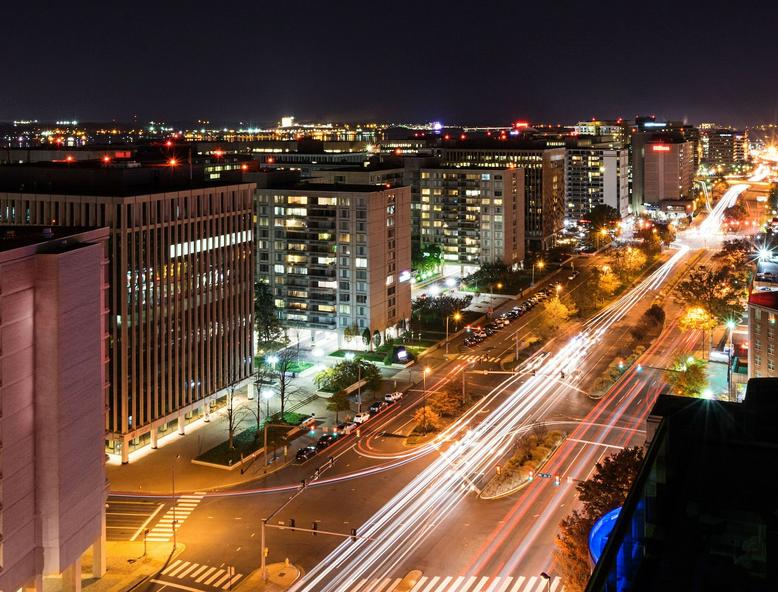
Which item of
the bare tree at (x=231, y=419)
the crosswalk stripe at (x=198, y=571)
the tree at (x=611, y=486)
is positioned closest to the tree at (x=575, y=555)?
the tree at (x=611, y=486)

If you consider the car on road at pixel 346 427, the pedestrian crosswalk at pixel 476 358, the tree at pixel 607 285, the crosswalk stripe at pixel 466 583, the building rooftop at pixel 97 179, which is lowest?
the crosswalk stripe at pixel 466 583

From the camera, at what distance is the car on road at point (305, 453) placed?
5416 centimetres

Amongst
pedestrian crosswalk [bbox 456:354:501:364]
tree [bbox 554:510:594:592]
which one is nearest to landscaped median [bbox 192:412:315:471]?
pedestrian crosswalk [bbox 456:354:501:364]

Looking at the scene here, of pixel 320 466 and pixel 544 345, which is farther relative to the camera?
pixel 544 345

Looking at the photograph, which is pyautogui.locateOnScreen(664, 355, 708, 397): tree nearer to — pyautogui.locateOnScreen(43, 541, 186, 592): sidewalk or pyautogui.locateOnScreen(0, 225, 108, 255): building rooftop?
pyautogui.locateOnScreen(43, 541, 186, 592): sidewalk

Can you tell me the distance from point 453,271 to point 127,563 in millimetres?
85922

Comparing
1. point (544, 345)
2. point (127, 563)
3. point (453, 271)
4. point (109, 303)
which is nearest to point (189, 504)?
point (127, 563)

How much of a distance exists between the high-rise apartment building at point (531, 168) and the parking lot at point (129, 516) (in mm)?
99378

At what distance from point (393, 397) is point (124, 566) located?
28.7 meters

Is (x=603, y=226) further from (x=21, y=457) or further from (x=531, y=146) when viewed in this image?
(x=21, y=457)

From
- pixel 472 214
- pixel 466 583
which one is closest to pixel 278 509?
pixel 466 583

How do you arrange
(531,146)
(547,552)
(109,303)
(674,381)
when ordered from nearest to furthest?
(547,552), (109,303), (674,381), (531,146)

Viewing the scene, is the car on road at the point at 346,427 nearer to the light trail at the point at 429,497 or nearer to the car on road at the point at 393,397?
the car on road at the point at 393,397

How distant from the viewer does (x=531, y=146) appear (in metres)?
148
